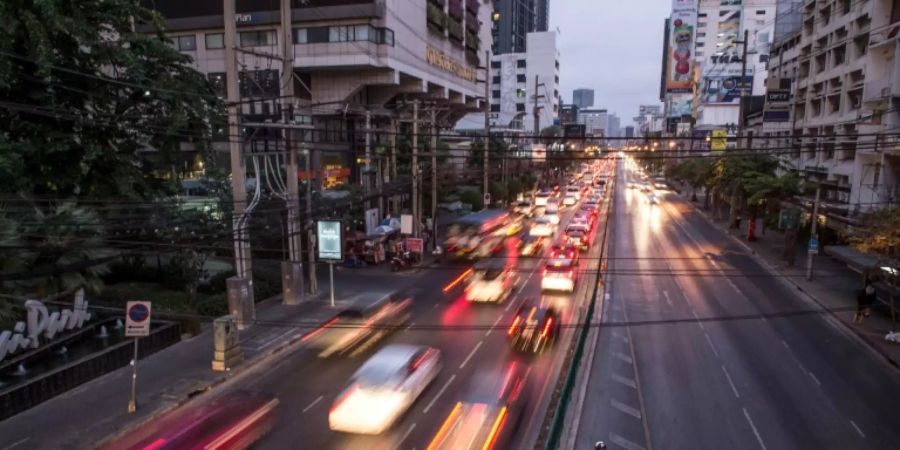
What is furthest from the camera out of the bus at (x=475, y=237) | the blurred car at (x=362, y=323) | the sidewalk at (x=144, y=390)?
the bus at (x=475, y=237)

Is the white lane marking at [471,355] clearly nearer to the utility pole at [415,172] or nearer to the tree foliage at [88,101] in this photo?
the tree foliage at [88,101]

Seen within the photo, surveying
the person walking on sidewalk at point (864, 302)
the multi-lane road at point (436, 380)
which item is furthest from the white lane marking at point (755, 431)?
the person walking on sidewalk at point (864, 302)

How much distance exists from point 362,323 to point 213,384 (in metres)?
7.03

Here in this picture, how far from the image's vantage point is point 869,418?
14.5m

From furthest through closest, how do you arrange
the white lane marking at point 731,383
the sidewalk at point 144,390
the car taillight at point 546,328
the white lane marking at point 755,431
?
the car taillight at point 546,328
the white lane marking at point 731,383
the sidewalk at point 144,390
the white lane marking at point 755,431

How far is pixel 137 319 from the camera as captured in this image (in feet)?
48.1

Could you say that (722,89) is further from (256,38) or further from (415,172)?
(415,172)

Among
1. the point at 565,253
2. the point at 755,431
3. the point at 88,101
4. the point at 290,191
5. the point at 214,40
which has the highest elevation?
the point at 214,40

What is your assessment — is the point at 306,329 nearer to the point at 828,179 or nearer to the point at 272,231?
the point at 272,231

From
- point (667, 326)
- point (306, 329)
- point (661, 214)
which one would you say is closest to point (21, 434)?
point (306, 329)

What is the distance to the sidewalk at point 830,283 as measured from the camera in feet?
67.9

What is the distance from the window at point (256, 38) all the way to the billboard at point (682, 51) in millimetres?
135099

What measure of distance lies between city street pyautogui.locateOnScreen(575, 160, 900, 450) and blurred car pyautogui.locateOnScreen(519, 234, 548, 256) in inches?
338

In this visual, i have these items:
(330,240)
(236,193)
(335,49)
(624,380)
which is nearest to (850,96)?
(624,380)
